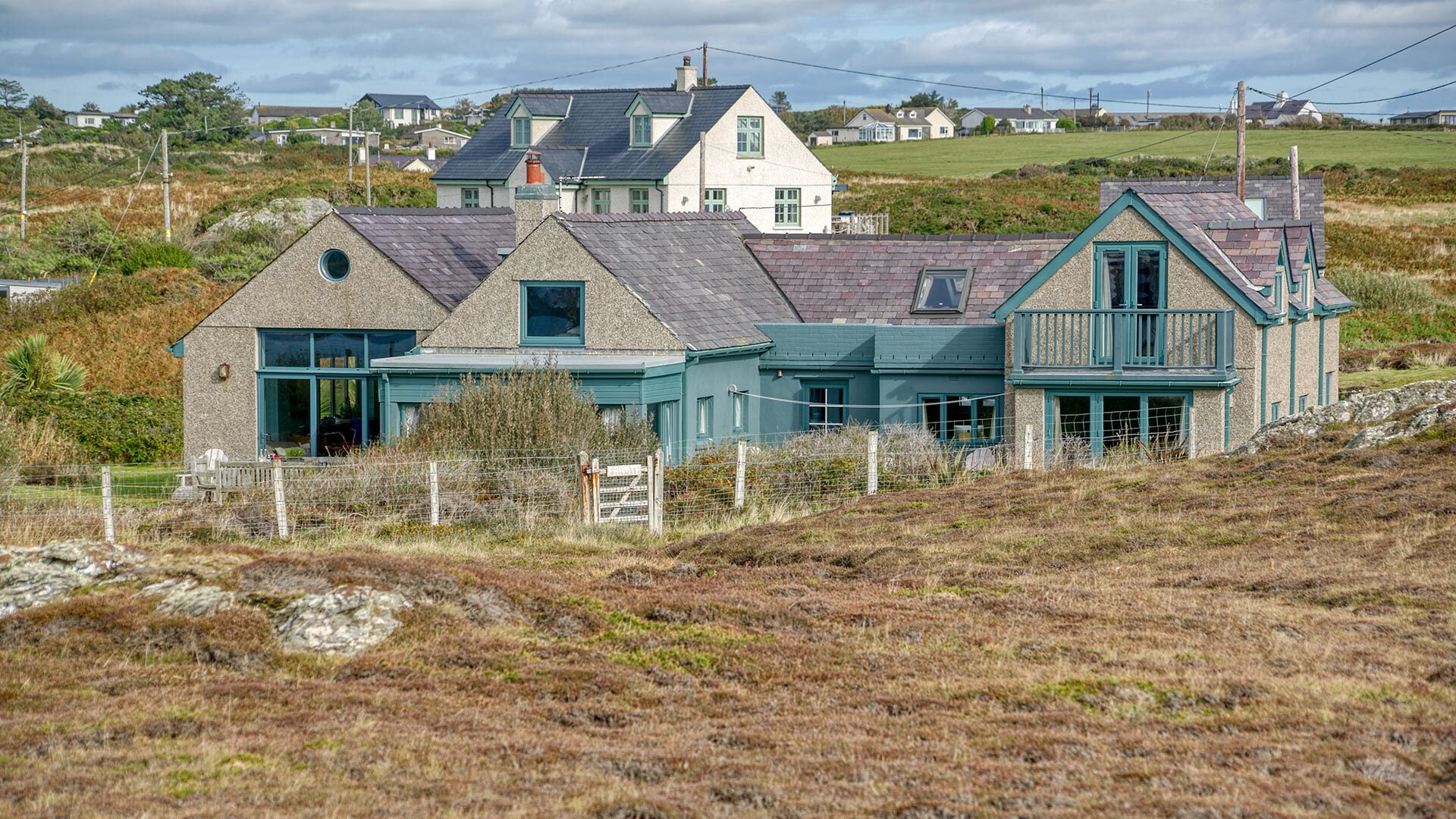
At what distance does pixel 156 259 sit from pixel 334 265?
92.9 ft

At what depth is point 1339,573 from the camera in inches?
557

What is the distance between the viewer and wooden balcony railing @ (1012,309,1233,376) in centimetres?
2388

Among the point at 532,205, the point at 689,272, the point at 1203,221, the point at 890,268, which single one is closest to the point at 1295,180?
the point at 1203,221

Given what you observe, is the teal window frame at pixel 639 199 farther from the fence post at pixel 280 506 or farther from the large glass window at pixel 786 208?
the fence post at pixel 280 506

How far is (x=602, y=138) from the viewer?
59000 millimetres

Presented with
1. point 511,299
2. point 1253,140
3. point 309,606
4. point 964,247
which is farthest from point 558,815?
point 1253,140

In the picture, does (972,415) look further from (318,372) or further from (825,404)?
(318,372)

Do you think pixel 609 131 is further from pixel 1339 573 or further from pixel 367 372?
pixel 1339 573

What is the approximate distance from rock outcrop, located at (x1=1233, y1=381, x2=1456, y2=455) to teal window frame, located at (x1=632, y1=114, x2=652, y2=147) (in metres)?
36.4

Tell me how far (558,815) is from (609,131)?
2070 inches

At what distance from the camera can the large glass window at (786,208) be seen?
58969mm

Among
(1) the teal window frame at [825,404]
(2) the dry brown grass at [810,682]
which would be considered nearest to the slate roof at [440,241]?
(1) the teal window frame at [825,404]

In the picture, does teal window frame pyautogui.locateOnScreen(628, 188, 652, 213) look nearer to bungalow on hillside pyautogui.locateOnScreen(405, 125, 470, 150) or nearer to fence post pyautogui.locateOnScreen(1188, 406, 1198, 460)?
fence post pyautogui.locateOnScreen(1188, 406, 1198, 460)

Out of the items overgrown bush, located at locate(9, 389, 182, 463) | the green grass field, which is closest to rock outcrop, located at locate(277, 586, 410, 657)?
overgrown bush, located at locate(9, 389, 182, 463)
